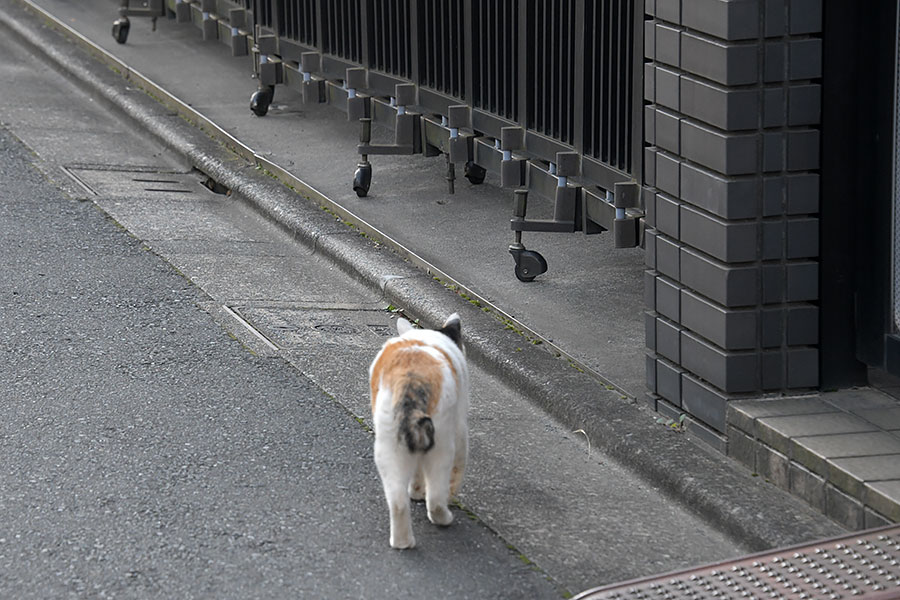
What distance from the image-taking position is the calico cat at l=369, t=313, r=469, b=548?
14.9 feet

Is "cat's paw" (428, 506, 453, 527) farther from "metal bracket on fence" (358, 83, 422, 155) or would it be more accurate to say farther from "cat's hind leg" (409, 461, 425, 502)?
"metal bracket on fence" (358, 83, 422, 155)

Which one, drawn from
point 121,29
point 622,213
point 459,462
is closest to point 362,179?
point 622,213

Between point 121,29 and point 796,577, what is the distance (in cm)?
973

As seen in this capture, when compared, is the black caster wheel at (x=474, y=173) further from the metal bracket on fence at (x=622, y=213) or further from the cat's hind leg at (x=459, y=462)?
the cat's hind leg at (x=459, y=462)

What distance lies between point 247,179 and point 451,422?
495 cm

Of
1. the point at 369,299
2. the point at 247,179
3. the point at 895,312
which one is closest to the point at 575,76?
the point at 369,299

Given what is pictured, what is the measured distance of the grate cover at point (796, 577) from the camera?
13.8 feet

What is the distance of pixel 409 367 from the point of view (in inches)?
185

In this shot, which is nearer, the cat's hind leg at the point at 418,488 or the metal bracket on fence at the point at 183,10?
the cat's hind leg at the point at 418,488

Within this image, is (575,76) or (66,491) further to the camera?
(575,76)

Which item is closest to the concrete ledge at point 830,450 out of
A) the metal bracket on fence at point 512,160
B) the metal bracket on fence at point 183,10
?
the metal bracket on fence at point 512,160

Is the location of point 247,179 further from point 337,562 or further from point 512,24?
point 337,562

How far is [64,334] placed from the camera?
6816 mm

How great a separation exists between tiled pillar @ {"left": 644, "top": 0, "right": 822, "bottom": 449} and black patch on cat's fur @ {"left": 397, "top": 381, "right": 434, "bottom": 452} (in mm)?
1284
